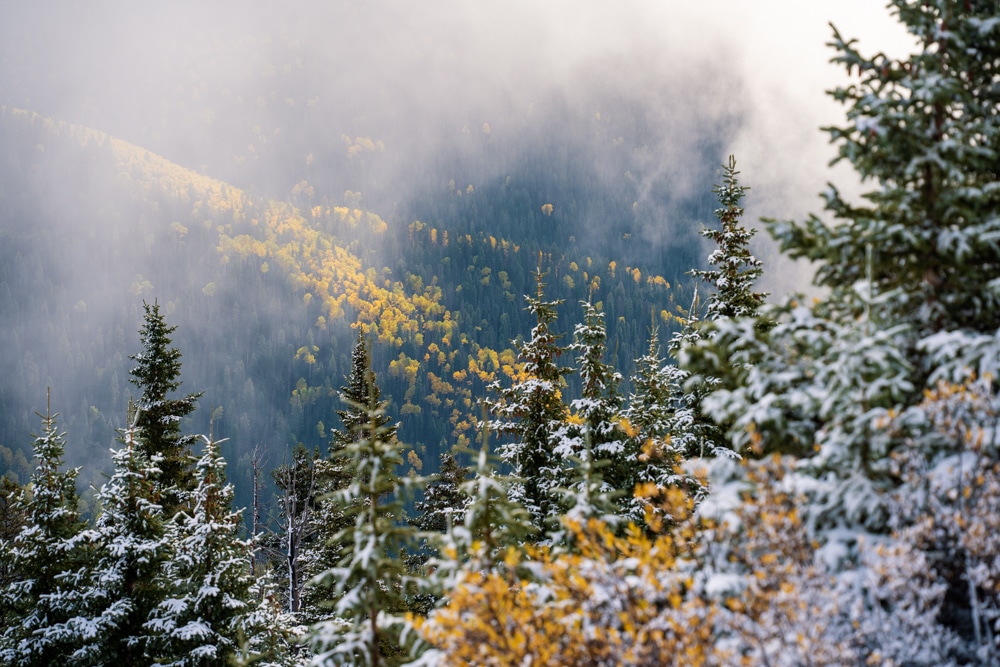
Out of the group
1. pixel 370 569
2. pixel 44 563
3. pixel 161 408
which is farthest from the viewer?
pixel 161 408

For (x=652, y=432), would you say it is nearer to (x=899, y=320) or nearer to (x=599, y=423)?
(x=599, y=423)

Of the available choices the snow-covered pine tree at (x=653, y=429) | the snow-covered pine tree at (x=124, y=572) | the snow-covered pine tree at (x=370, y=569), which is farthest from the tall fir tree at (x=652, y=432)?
the snow-covered pine tree at (x=124, y=572)

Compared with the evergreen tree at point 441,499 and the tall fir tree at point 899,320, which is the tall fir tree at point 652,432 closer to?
the tall fir tree at point 899,320

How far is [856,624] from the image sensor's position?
466cm

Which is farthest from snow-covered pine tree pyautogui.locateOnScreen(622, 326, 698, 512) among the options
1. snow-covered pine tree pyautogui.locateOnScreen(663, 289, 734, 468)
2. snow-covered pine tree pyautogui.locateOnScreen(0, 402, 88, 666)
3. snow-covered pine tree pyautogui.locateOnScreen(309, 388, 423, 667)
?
snow-covered pine tree pyautogui.locateOnScreen(0, 402, 88, 666)

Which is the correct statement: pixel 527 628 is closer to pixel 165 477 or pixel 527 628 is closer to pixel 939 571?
pixel 939 571

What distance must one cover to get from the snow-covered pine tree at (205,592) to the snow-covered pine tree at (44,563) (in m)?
2.63

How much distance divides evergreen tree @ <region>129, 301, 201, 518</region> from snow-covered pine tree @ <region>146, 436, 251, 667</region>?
258 inches

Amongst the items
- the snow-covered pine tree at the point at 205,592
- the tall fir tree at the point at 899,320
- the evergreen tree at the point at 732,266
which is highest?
the evergreen tree at the point at 732,266

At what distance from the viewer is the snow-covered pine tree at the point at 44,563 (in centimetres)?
1370

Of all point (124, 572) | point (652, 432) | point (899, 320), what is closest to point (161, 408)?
point (124, 572)

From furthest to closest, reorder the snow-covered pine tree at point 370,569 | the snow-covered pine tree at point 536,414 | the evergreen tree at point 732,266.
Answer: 1. the snow-covered pine tree at point 536,414
2. the evergreen tree at point 732,266
3. the snow-covered pine tree at point 370,569

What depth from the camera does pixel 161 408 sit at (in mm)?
19859

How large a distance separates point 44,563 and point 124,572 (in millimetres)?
2565
